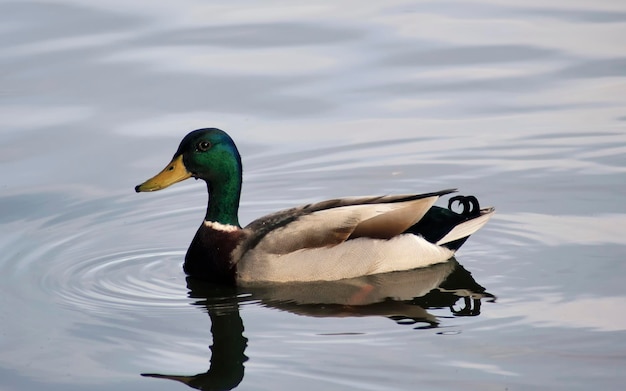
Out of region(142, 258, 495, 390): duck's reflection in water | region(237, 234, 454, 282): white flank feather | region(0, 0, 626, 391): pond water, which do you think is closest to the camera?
region(0, 0, 626, 391): pond water

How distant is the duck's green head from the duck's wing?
46 centimetres

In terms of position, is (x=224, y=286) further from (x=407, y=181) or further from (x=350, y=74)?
(x=350, y=74)

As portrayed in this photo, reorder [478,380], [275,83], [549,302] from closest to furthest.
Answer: [478,380], [549,302], [275,83]

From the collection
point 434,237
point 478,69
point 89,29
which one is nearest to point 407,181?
point 434,237

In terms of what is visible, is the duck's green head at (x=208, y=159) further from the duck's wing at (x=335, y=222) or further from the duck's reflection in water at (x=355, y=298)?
the duck's reflection in water at (x=355, y=298)

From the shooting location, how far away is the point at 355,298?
30.2ft

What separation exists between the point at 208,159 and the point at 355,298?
1715mm

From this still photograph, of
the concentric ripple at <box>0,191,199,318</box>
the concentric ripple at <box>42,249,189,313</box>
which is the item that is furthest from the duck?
the concentric ripple at <box>0,191,199,318</box>

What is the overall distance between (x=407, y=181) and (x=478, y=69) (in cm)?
338

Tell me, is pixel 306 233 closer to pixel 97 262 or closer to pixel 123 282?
pixel 123 282

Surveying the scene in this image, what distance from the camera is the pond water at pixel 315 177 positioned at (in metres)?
7.95

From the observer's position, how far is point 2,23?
16.2m

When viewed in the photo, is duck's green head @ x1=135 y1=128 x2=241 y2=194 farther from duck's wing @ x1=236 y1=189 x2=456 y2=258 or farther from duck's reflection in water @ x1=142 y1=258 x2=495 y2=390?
duck's reflection in water @ x1=142 y1=258 x2=495 y2=390

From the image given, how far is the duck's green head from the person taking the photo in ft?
32.6
